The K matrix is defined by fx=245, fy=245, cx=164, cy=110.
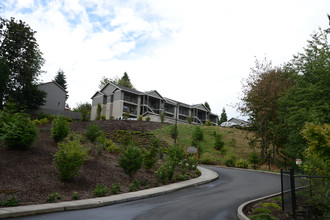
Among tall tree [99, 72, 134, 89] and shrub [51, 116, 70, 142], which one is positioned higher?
tall tree [99, 72, 134, 89]

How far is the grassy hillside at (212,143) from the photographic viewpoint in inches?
1231

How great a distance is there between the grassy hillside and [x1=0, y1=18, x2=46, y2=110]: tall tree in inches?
900

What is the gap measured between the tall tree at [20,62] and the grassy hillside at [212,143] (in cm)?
2287

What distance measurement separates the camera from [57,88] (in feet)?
169

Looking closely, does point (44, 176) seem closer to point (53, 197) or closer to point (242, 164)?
point (53, 197)

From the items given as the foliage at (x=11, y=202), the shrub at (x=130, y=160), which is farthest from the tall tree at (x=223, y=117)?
the foliage at (x=11, y=202)

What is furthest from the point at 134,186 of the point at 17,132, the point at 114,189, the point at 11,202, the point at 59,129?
the point at 59,129

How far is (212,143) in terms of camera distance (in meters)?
37.1

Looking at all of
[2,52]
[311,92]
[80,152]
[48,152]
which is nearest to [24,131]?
[48,152]

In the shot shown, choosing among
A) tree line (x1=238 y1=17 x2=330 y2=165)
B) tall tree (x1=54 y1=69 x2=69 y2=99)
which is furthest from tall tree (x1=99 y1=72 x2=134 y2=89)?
tree line (x1=238 y1=17 x2=330 y2=165)

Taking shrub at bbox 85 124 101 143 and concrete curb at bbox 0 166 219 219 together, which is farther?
shrub at bbox 85 124 101 143

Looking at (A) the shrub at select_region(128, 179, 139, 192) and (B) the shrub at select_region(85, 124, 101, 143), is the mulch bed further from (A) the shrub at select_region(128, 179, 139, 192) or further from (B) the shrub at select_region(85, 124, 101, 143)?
(B) the shrub at select_region(85, 124, 101, 143)

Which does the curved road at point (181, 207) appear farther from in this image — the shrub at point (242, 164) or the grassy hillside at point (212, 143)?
the grassy hillside at point (212, 143)

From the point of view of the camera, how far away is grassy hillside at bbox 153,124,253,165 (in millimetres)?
31266
